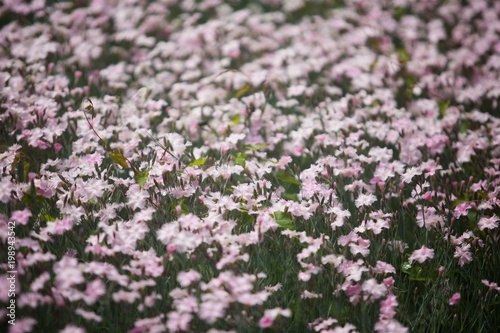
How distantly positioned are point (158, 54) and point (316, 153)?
2.51 metres

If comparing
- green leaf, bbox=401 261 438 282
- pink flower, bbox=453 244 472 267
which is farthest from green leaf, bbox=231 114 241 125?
pink flower, bbox=453 244 472 267

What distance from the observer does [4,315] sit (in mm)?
2162

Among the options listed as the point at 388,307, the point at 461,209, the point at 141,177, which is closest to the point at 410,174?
the point at 461,209

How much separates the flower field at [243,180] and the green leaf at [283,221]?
0.01 meters

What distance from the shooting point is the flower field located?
2.36 metres

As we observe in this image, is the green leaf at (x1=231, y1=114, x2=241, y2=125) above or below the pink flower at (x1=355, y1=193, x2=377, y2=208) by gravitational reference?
below

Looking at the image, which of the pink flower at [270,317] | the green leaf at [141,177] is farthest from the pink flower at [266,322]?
the green leaf at [141,177]

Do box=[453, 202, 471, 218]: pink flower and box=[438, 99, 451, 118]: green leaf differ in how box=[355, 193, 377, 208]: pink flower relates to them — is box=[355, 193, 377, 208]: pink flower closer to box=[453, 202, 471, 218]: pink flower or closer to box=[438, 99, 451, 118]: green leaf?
box=[453, 202, 471, 218]: pink flower

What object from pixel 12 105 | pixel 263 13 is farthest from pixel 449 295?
pixel 263 13

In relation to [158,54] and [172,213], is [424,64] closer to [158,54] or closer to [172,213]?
[158,54]

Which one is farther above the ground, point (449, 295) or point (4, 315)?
point (4, 315)

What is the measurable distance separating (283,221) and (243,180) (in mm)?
937

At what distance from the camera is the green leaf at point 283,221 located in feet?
8.72

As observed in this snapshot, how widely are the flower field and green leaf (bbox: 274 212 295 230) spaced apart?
1 cm
